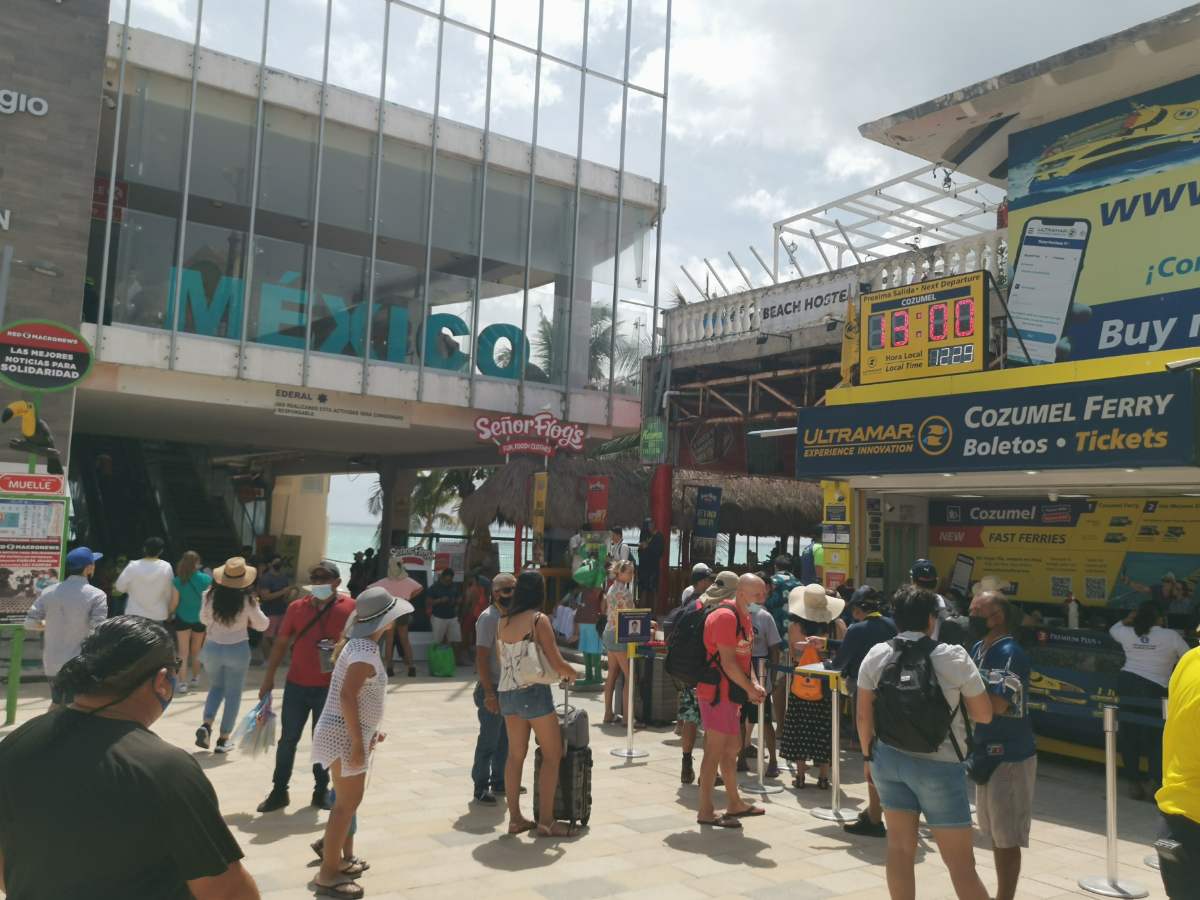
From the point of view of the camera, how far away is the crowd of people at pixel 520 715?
7.11 ft

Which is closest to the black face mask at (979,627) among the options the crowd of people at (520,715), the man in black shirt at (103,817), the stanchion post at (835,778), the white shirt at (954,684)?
the crowd of people at (520,715)

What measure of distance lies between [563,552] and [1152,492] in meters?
11.8

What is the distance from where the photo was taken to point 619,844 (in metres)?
6.29

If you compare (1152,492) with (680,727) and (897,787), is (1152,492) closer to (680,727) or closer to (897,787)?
(680,727)

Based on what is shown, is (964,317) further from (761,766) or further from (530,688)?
(530,688)

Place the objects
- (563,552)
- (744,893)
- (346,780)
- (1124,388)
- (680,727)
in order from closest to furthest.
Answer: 1. (346,780)
2. (744,893)
3. (1124,388)
4. (680,727)
5. (563,552)

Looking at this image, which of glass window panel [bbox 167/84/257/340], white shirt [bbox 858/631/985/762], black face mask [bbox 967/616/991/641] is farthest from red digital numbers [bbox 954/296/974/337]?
glass window panel [bbox 167/84/257/340]

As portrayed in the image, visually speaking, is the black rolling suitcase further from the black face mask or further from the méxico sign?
the méxico sign

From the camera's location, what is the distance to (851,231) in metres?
15.8

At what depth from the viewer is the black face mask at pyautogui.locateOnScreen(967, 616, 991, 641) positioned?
201 inches

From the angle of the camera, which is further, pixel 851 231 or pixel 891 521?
pixel 851 231

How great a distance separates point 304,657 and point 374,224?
1319 centimetres

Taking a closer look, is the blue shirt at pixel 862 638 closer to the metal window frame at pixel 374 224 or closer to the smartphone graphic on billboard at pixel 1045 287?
the smartphone graphic on billboard at pixel 1045 287

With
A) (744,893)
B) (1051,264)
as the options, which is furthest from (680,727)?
(1051,264)
